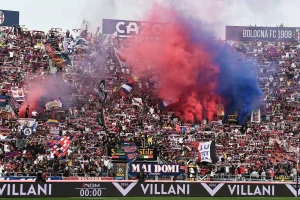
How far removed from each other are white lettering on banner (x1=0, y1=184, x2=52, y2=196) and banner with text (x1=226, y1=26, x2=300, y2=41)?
38912 millimetres

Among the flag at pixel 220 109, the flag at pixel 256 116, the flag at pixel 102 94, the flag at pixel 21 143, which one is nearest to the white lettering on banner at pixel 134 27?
the flag at pixel 220 109

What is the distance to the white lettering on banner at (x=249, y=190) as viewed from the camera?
35125mm

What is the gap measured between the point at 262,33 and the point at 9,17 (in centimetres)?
2567

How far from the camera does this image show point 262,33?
69500 millimetres

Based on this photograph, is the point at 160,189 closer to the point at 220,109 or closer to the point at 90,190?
the point at 90,190

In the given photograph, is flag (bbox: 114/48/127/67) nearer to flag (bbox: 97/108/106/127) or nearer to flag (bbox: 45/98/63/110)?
flag (bbox: 97/108/106/127)

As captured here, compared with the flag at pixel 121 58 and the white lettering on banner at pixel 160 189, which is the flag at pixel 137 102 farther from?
the white lettering on banner at pixel 160 189

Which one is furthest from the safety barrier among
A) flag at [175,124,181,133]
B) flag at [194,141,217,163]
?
flag at [175,124,181,133]

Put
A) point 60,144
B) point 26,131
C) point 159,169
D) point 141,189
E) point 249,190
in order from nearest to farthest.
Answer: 1. point 141,189
2. point 249,190
3. point 159,169
4. point 60,144
5. point 26,131

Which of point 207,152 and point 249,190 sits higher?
point 207,152

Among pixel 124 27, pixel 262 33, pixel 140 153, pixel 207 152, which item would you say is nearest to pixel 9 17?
pixel 124 27

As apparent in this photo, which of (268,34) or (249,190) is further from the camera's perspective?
(268,34)

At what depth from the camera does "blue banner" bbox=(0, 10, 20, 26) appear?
59156 mm

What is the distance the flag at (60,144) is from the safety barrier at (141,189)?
8.89 meters
